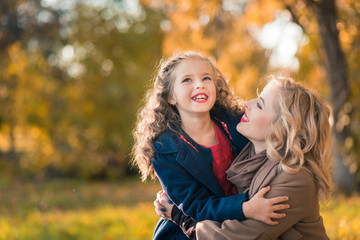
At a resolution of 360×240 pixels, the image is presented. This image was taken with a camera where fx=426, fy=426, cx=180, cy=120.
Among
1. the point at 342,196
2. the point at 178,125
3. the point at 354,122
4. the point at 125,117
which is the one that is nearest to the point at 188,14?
the point at 354,122

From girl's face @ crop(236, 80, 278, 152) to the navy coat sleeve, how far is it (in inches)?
13.6

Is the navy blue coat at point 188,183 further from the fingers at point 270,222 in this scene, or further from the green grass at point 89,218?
the green grass at point 89,218

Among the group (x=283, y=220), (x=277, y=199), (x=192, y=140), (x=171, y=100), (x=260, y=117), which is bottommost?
(x=283, y=220)

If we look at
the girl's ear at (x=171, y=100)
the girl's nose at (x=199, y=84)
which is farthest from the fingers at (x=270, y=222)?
the girl's ear at (x=171, y=100)

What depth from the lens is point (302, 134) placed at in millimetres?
2420

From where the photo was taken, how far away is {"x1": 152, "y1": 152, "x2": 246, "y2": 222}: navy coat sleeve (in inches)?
93.8

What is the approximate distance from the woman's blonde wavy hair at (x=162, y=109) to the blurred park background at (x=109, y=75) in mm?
3500

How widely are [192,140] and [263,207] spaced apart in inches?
27.9

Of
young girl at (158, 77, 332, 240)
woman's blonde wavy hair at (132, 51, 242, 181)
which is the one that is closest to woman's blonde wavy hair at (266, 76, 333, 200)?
young girl at (158, 77, 332, 240)

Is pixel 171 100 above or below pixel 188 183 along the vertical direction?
above

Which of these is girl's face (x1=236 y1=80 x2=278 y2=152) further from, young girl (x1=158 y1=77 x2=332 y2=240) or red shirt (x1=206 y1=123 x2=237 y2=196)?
red shirt (x1=206 y1=123 x2=237 y2=196)

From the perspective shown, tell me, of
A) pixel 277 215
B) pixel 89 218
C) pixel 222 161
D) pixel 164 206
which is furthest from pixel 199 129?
pixel 89 218

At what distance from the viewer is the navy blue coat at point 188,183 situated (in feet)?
7.92

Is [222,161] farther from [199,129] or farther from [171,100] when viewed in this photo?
[171,100]
